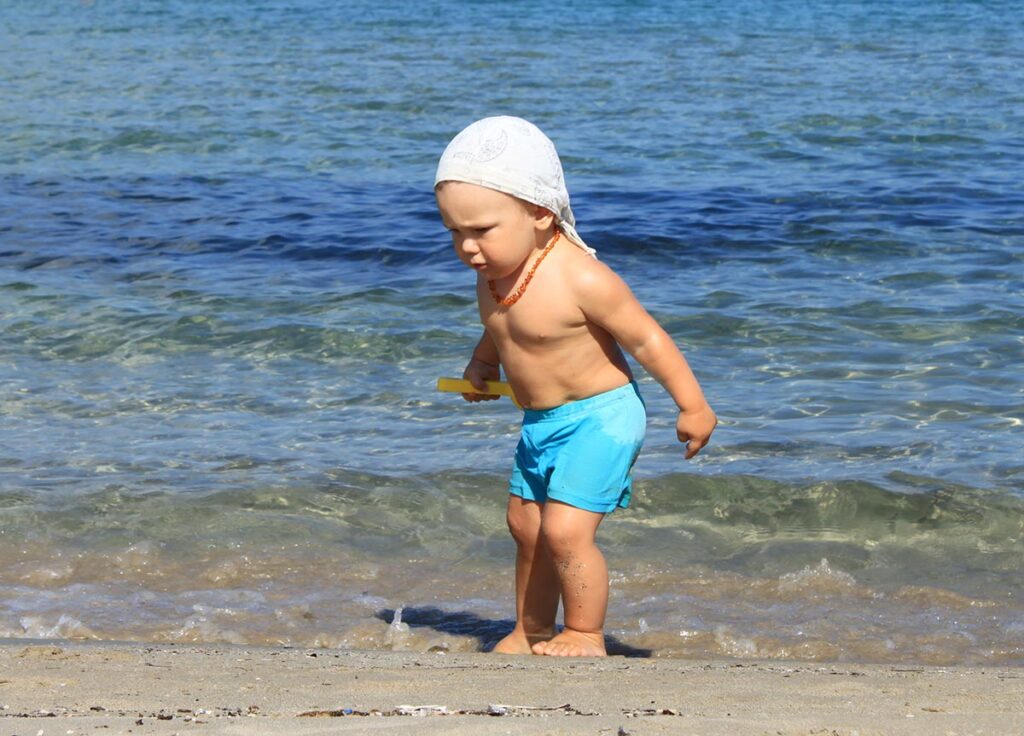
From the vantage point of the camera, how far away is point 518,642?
3.79 meters

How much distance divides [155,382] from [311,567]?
7.79ft

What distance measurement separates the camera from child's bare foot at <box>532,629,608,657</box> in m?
3.61

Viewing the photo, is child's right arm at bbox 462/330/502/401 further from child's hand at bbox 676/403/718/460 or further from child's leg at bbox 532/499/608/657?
child's hand at bbox 676/403/718/460

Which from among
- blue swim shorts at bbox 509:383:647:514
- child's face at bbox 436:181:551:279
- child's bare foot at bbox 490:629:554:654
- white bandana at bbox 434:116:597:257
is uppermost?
white bandana at bbox 434:116:597:257

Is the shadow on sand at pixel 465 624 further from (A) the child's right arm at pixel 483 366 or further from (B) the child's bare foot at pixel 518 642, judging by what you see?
(A) the child's right arm at pixel 483 366

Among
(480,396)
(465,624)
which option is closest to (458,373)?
(465,624)

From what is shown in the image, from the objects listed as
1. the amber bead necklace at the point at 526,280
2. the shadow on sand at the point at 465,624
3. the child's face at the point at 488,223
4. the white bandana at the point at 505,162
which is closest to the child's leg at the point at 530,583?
the shadow on sand at the point at 465,624

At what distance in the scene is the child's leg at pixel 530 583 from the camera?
12.2 feet

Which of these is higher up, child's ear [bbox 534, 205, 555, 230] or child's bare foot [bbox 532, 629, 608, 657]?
child's ear [bbox 534, 205, 555, 230]

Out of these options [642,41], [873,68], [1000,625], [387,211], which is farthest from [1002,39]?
[1000,625]

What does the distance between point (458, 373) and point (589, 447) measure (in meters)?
3.47

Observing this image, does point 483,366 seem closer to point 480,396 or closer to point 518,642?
point 480,396

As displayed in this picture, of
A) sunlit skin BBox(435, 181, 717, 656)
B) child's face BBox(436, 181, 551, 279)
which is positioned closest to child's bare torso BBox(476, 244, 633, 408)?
sunlit skin BBox(435, 181, 717, 656)

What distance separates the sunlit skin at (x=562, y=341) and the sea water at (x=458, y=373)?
1.62 ft
